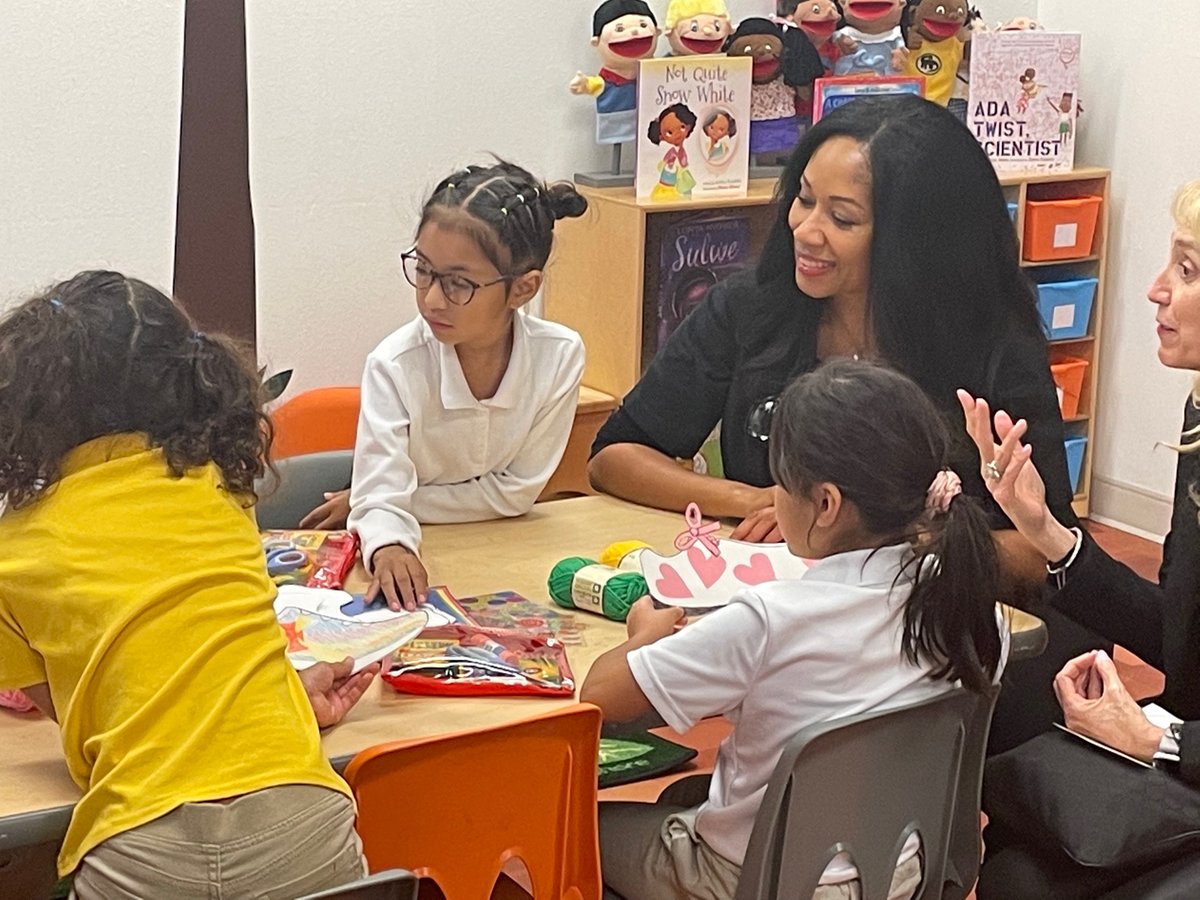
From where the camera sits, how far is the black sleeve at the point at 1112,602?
210 centimetres

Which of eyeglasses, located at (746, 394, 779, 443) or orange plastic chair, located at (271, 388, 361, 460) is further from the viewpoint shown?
orange plastic chair, located at (271, 388, 361, 460)

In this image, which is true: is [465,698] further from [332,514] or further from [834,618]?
[332,514]

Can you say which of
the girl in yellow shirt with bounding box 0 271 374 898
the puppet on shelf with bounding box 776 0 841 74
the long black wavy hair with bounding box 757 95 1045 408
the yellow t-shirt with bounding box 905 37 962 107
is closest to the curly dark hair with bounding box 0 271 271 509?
the girl in yellow shirt with bounding box 0 271 374 898

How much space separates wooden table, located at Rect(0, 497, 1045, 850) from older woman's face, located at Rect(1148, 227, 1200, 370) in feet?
1.21

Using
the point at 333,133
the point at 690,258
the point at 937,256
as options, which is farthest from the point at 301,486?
the point at 690,258

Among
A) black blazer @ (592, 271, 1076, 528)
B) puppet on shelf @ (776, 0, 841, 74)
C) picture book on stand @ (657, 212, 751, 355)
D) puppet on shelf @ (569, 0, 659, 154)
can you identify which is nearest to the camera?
black blazer @ (592, 271, 1076, 528)

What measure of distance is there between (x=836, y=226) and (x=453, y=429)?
59 centimetres

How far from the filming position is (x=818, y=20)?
13.0ft

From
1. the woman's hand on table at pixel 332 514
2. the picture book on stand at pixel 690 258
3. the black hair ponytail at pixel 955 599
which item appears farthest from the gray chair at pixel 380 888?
the picture book on stand at pixel 690 258

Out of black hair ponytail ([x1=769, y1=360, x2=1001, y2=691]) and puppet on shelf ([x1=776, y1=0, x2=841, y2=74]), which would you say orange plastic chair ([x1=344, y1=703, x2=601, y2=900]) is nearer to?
black hair ponytail ([x1=769, y1=360, x2=1001, y2=691])

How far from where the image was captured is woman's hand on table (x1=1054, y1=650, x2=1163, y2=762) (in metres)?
1.84

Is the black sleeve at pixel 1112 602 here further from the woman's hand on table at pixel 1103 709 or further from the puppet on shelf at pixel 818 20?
the puppet on shelf at pixel 818 20

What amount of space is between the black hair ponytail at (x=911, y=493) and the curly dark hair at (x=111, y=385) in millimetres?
546

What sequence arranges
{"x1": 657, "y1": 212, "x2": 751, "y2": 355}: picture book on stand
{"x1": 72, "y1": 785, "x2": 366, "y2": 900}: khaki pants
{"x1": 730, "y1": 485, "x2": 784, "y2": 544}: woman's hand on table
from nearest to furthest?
{"x1": 72, "y1": 785, "x2": 366, "y2": 900}: khaki pants < {"x1": 730, "y1": 485, "x2": 784, "y2": 544}: woman's hand on table < {"x1": 657, "y1": 212, "x2": 751, "y2": 355}: picture book on stand
